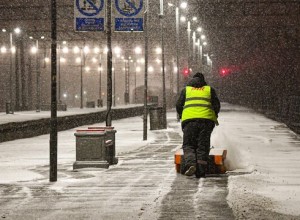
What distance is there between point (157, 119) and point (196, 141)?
22.6 m

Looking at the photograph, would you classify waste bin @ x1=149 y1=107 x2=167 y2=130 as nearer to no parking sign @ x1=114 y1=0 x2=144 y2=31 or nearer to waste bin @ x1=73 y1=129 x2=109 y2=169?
no parking sign @ x1=114 y1=0 x2=144 y2=31

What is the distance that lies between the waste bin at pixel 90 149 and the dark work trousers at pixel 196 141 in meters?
2.40

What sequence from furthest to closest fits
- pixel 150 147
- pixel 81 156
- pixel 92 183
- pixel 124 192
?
pixel 150 147 < pixel 81 156 < pixel 92 183 < pixel 124 192

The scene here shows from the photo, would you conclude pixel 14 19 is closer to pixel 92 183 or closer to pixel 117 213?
pixel 92 183

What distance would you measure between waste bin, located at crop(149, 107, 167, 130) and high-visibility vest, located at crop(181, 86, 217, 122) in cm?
2177

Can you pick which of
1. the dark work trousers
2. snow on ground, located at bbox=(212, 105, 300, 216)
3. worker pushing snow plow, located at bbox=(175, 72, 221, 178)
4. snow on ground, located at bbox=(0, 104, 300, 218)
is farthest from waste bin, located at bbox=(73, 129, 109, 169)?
snow on ground, located at bbox=(212, 105, 300, 216)

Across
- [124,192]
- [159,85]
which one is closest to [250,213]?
[124,192]

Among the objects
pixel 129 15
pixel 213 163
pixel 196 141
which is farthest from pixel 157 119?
pixel 196 141

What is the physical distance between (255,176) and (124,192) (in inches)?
127

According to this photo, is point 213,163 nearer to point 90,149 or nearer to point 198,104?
point 198,104

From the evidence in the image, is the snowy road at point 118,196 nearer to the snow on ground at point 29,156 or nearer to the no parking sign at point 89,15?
the snow on ground at point 29,156

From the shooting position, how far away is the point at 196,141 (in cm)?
1460

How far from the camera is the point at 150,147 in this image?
2450cm

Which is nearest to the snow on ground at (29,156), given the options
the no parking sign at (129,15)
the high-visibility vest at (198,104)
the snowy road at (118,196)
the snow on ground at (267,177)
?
the snowy road at (118,196)
